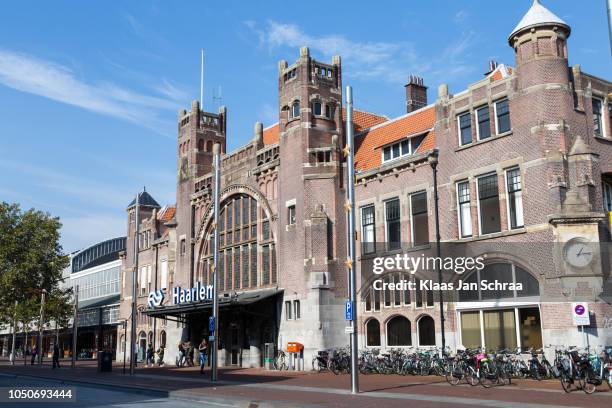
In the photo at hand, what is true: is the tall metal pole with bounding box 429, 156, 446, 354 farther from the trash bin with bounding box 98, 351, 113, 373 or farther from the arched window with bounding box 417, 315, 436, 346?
the trash bin with bounding box 98, 351, 113, 373

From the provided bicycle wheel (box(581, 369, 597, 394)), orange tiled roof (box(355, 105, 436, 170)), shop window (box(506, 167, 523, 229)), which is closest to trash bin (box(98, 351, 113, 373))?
orange tiled roof (box(355, 105, 436, 170))

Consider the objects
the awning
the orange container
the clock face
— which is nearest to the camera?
the clock face

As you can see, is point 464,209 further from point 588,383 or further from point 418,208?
point 588,383

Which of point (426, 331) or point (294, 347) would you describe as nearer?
point (426, 331)

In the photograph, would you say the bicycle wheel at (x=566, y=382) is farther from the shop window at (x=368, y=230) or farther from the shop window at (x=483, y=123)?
the shop window at (x=368, y=230)

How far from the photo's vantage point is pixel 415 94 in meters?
43.1

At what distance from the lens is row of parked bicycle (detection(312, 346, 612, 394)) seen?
1955 centimetres

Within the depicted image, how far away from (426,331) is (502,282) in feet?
16.1

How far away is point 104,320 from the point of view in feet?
232

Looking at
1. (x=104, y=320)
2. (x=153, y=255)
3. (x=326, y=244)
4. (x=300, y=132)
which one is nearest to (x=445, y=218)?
(x=326, y=244)

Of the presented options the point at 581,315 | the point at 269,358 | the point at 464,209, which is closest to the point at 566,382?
the point at 581,315

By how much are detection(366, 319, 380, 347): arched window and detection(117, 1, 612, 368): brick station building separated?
114mm

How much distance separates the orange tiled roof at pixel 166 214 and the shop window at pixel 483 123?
35922 millimetres

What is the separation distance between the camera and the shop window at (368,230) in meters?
34.5
